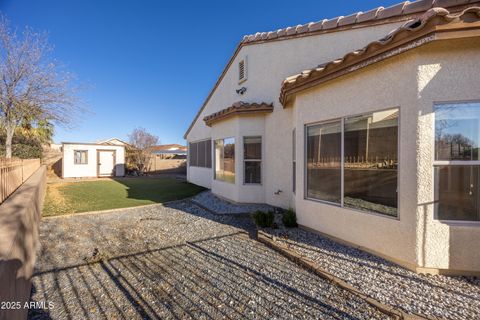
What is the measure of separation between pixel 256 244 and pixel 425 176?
3712 mm

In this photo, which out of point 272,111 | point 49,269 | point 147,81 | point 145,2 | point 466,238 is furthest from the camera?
point 147,81

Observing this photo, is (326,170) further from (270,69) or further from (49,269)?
(49,269)

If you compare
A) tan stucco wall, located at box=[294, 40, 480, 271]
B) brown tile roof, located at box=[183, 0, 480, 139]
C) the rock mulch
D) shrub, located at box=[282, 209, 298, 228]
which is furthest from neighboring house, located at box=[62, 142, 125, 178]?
tan stucco wall, located at box=[294, 40, 480, 271]

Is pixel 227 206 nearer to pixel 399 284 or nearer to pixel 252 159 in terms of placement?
pixel 252 159

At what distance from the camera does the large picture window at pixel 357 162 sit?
4551mm

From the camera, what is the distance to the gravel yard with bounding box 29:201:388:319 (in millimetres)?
3182

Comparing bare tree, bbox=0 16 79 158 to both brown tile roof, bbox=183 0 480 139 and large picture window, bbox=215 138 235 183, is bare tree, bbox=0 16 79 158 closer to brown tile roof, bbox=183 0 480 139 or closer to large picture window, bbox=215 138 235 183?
large picture window, bbox=215 138 235 183

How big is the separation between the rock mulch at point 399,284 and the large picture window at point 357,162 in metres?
1.04

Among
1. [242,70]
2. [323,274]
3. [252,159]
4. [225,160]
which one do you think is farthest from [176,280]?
[242,70]

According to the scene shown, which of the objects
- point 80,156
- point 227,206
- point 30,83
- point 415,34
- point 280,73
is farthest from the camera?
point 80,156

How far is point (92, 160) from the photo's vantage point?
77.4ft

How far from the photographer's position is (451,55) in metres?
3.89

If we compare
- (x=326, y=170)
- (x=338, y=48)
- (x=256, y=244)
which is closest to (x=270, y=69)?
(x=338, y=48)

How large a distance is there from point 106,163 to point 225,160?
63.6ft
